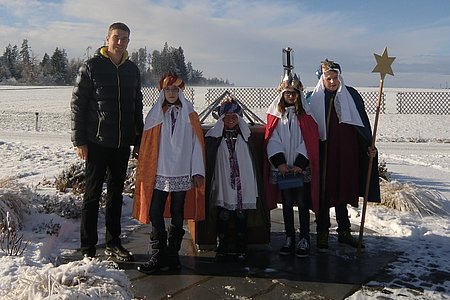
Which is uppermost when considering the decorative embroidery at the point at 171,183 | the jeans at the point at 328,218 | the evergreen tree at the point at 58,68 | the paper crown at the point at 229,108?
the evergreen tree at the point at 58,68

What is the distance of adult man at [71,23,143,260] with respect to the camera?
163 inches

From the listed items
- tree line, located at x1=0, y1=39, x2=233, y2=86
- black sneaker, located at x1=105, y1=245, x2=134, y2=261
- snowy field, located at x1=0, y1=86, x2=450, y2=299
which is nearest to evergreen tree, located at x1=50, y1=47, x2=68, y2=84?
tree line, located at x1=0, y1=39, x2=233, y2=86

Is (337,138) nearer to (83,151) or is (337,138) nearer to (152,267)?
(152,267)

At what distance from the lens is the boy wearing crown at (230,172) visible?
4.42 metres

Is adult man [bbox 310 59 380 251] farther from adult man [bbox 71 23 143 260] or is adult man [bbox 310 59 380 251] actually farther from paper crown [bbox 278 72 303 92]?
adult man [bbox 71 23 143 260]

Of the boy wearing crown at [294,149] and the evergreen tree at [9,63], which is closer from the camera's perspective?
the boy wearing crown at [294,149]

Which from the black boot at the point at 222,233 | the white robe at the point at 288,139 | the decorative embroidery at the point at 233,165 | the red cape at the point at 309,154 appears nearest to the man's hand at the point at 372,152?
the red cape at the point at 309,154

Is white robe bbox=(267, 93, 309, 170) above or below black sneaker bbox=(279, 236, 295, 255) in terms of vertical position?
above

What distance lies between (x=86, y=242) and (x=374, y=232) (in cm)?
320

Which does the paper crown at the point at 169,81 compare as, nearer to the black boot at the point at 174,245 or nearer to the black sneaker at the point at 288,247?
the black boot at the point at 174,245

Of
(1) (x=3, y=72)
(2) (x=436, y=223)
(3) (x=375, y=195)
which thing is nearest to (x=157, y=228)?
(3) (x=375, y=195)

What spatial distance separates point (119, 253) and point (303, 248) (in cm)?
175

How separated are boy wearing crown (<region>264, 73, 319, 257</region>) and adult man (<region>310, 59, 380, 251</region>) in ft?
0.64

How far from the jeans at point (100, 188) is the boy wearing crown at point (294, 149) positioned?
4.58ft
